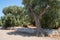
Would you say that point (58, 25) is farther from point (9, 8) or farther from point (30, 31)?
point (9, 8)

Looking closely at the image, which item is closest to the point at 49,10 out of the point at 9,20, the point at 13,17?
the point at 13,17

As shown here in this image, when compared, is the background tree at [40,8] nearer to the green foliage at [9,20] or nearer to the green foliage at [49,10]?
the green foliage at [49,10]

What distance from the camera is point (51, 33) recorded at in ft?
58.6

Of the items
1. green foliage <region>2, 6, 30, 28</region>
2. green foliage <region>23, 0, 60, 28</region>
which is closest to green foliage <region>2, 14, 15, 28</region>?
green foliage <region>2, 6, 30, 28</region>

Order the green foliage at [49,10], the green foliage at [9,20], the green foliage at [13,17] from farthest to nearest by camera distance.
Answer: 1. the green foliage at [13,17]
2. the green foliage at [9,20]
3. the green foliage at [49,10]

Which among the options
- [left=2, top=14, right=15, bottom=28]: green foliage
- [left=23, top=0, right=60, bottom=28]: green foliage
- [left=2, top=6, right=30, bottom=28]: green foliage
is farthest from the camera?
[left=2, top=6, right=30, bottom=28]: green foliage

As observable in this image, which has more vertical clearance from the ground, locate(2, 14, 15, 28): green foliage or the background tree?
the background tree

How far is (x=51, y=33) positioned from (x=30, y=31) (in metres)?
3.23

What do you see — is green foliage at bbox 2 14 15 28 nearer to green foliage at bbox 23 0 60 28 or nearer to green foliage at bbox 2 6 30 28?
green foliage at bbox 2 6 30 28

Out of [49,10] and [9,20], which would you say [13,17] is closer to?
[9,20]

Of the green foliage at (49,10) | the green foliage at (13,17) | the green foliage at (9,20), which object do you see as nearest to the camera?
the green foliage at (49,10)

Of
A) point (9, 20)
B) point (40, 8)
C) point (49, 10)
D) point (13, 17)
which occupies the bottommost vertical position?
point (9, 20)

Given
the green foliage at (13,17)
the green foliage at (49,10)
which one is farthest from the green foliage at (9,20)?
the green foliage at (49,10)

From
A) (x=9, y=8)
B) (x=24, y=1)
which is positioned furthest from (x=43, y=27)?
(x=9, y=8)
